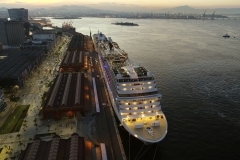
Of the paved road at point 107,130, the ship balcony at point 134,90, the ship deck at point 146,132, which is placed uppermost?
the ship balcony at point 134,90

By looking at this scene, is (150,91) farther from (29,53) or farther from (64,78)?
(29,53)

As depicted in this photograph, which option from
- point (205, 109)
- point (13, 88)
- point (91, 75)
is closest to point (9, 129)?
point (13, 88)

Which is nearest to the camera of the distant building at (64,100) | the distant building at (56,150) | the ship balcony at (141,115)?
the distant building at (56,150)

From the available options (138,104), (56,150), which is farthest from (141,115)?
(56,150)

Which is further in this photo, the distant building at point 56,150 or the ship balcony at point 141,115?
the ship balcony at point 141,115

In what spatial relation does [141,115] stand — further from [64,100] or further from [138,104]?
[64,100]

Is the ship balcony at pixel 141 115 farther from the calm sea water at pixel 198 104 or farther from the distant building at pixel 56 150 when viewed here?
the distant building at pixel 56 150

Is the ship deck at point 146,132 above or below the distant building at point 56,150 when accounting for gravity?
above

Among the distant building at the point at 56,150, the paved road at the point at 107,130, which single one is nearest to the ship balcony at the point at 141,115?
the paved road at the point at 107,130
